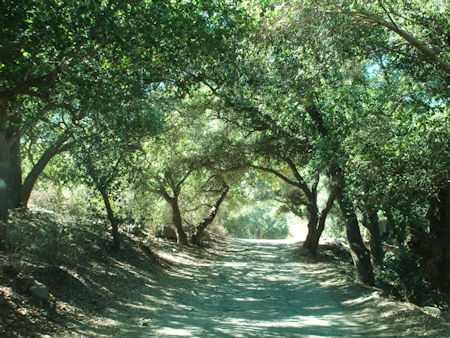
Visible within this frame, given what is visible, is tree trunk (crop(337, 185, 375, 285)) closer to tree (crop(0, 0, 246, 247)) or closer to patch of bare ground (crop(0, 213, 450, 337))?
patch of bare ground (crop(0, 213, 450, 337))

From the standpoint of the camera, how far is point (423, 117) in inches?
258

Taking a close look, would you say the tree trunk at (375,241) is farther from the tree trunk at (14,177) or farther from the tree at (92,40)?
the tree trunk at (14,177)

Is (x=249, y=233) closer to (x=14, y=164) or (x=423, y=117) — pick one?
(x=14, y=164)

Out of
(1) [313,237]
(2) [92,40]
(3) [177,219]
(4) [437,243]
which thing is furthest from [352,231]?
(3) [177,219]

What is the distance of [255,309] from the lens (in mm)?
9969

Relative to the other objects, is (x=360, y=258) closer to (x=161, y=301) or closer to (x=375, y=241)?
(x=375, y=241)

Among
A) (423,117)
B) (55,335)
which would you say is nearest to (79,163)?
(55,335)

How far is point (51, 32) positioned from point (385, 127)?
20.0 feet

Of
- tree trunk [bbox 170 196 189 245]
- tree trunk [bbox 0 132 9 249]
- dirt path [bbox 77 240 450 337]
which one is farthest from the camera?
tree trunk [bbox 170 196 189 245]

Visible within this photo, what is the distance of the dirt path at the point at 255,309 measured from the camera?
25.2 ft

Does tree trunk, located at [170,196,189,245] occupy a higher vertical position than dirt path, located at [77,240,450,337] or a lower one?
higher

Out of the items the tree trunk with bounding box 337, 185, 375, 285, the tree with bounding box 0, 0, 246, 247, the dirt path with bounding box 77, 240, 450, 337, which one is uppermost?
the tree with bounding box 0, 0, 246, 247

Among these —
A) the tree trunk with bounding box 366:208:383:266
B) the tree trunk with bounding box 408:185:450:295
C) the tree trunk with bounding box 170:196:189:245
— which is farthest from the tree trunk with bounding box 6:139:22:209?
the tree trunk with bounding box 366:208:383:266

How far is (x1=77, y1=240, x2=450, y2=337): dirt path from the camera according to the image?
303 inches
